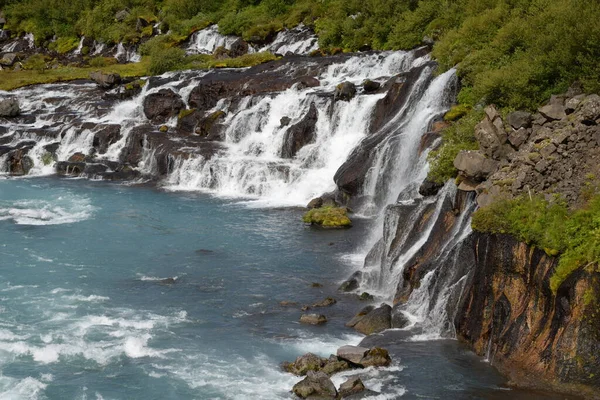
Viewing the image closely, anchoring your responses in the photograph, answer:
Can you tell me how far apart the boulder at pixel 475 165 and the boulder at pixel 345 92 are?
2268 cm

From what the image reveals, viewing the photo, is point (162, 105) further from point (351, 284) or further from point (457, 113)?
point (351, 284)

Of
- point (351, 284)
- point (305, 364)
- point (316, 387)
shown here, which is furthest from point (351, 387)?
point (351, 284)

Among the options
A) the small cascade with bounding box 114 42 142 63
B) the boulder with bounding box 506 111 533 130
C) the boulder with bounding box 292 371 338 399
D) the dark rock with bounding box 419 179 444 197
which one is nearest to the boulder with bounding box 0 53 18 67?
the small cascade with bounding box 114 42 142 63

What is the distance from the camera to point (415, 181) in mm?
36125

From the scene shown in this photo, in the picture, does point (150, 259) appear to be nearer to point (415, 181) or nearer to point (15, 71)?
point (415, 181)

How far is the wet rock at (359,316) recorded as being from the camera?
88.6ft

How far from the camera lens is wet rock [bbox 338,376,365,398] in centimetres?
2138

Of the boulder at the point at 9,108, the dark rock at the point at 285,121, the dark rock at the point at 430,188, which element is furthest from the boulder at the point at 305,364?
the boulder at the point at 9,108

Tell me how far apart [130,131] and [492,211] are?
3772cm

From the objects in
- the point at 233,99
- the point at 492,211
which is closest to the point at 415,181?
the point at 492,211

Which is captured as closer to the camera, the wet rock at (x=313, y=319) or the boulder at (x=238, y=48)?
the wet rock at (x=313, y=319)

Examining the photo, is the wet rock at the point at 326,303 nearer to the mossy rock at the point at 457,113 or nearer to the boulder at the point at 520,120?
the boulder at the point at 520,120

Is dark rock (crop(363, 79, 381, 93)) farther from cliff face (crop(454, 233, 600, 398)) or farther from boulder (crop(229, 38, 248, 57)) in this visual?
cliff face (crop(454, 233, 600, 398))

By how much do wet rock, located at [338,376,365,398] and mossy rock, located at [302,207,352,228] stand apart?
18257 millimetres
